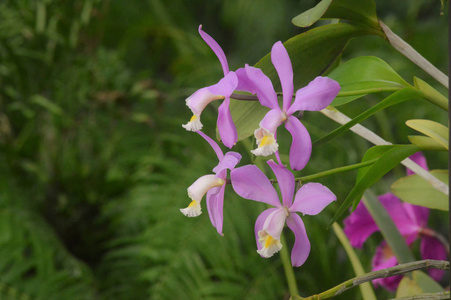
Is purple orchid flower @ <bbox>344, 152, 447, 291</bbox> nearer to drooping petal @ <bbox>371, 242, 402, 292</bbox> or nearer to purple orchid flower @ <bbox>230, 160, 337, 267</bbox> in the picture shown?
drooping petal @ <bbox>371, 242, 402, 292</bbox>

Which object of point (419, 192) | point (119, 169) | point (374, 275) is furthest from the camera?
point (119, 169)

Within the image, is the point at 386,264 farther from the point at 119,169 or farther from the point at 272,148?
the point at 119,169

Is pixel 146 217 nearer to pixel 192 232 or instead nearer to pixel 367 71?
pixel 192 232

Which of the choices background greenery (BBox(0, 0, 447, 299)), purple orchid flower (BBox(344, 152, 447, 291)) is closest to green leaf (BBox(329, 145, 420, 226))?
purple orchid flower (BBox(344, 152, 447, 291))

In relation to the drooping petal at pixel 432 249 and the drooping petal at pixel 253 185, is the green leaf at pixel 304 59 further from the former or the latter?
the drooping petal at pixel 432 249

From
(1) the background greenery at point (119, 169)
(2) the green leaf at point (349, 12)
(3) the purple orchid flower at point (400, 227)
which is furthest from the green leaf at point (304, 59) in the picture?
(1) the background greenery at point (119, 169)

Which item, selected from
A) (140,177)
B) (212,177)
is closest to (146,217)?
(140,177)

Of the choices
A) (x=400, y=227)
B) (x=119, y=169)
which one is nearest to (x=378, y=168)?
(x=400, y=227)
